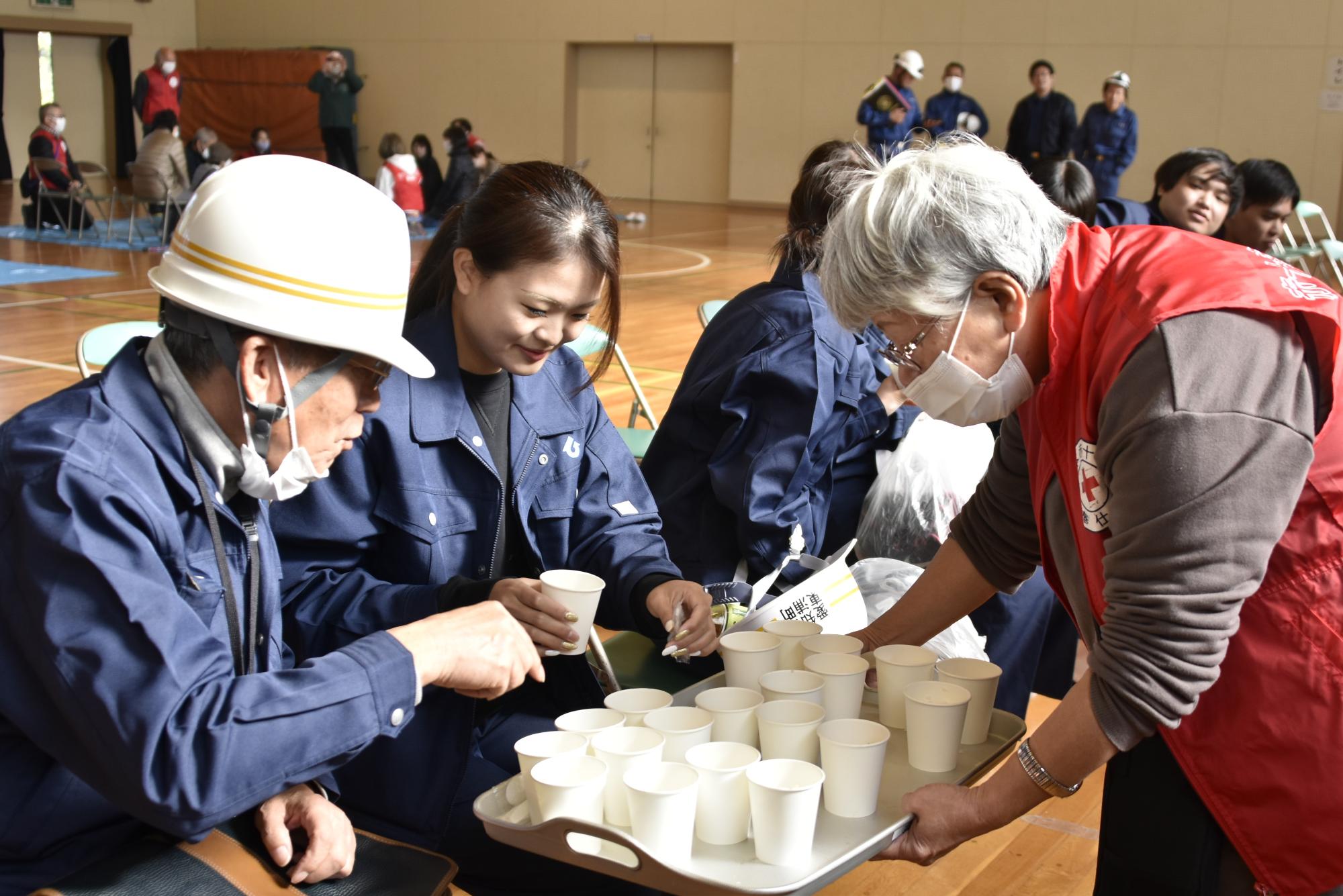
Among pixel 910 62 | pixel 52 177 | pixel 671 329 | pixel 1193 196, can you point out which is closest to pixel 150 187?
pixel 52 177

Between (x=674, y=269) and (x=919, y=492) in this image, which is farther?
(x=674, y=269)

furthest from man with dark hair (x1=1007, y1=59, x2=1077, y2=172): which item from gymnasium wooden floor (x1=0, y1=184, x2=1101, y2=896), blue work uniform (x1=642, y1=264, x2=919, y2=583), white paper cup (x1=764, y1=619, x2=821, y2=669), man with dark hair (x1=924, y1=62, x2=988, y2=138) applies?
white paper cup (x1=764, y1=619, x2=821, y2=669)

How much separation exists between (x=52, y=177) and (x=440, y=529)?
1234 cm

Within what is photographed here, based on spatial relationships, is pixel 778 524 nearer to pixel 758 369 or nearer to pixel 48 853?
pixel 758 369

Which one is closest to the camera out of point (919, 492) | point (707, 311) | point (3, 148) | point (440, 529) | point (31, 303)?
point (440, 529)

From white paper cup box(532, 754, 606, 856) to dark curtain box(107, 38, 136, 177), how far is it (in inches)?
903

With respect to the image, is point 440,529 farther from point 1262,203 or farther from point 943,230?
point 1262,203

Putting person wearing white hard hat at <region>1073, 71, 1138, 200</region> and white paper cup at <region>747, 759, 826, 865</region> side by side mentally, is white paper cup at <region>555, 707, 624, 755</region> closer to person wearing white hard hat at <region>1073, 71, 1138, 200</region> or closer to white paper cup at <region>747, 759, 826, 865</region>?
white paper cup at <region>747, 759, 826, 865</region>

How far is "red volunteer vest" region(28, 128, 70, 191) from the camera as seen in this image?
12.5m

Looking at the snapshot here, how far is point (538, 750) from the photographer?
4.68ft

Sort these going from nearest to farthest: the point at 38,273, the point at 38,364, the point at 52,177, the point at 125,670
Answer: the point at 125,670 → the point at 38,364 → the point at 38,273 → the point at 52,177

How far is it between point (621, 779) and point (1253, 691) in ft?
2.42

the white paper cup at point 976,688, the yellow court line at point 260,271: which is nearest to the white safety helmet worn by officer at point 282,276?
the yellow court line at point 260,271

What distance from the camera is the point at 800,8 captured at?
17.1 m
